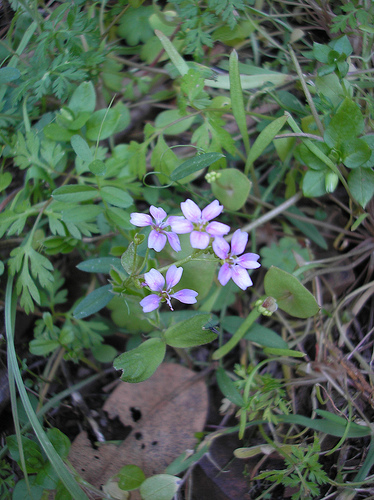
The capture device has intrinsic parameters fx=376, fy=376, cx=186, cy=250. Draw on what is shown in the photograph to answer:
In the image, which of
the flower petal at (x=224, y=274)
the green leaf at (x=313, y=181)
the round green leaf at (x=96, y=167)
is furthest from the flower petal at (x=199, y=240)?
the green leaf at (x=313, y=181)

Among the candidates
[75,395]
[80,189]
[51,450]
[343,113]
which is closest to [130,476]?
[51,450]

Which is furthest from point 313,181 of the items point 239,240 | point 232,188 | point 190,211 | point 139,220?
point 139,220

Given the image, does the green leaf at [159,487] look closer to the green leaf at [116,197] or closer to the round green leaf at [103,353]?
the round green leaf at [103,353]

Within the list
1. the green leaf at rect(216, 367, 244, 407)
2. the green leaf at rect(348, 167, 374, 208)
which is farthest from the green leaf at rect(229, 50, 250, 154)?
the green leaf at rect(216, 367, 244, 407)

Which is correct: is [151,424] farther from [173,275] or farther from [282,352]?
[173,275]

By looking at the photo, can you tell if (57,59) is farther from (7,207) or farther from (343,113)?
(343,113)

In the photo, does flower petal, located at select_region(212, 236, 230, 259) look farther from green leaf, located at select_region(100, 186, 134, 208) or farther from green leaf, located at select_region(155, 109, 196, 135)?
green leaf, located at select_region(155, 109, 196, 135)
